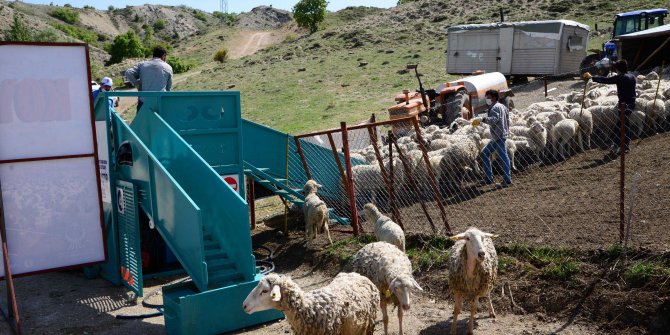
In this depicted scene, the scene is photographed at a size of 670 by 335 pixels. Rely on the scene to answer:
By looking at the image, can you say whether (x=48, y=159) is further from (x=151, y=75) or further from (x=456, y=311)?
(x=456, y=311)

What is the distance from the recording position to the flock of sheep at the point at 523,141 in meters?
11.4

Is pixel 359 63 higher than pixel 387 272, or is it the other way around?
pixel 359 63

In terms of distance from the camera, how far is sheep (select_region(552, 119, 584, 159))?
12484mm

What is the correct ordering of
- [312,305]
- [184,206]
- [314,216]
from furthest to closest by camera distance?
[314,216]
[184,206]
[312,305]

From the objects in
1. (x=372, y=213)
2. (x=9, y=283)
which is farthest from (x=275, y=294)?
(x=372, y=213)

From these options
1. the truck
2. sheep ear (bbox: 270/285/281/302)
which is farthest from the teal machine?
the truck

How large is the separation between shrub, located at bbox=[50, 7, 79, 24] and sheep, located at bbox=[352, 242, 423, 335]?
9694 cm

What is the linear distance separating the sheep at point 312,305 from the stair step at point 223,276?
1.37 meters

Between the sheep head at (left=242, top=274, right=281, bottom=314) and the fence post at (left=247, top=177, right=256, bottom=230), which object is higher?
the sheep head at (left=242, top=274, right=281, bottom=314)

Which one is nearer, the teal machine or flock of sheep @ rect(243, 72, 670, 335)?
flock of sheep @ rect(243, 72, 670, 335)

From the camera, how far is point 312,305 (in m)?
5.53

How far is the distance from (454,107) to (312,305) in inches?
561

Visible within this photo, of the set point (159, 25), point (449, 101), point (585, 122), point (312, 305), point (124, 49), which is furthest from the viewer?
point (159, 25)

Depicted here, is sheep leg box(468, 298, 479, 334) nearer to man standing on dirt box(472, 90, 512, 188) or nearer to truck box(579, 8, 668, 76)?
man standing on dirt box(472, 90, 512, 188)
